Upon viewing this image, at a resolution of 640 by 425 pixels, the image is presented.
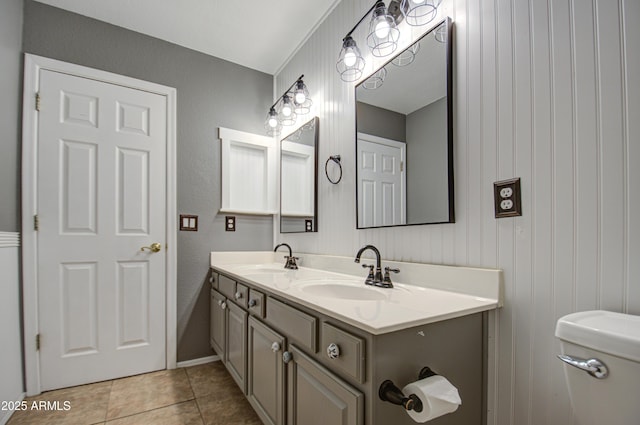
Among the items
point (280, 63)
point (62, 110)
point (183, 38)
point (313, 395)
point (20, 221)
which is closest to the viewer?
point (313, 395)

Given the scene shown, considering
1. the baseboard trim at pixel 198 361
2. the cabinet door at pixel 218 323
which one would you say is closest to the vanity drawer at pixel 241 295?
the cabinet door at pixel 218 323

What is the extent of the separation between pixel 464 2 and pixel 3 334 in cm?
269

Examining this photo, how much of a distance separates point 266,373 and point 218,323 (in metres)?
0.89

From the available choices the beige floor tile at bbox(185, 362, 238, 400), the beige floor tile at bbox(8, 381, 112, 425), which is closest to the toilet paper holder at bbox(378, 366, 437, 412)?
the beige floor tile at bbox(185, 362, 238, 400)

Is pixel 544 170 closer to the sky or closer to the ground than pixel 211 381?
closer to the sky

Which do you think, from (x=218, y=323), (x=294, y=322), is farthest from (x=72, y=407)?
(x=294, y=322)

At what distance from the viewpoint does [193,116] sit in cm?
237

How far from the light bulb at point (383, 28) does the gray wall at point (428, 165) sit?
382 millimetres

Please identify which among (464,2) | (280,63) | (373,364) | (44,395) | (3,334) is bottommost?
(44,395)

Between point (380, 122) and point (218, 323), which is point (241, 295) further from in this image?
point (380, 122)

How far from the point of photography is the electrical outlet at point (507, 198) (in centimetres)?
98

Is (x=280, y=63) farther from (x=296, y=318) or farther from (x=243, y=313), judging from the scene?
(x=296, y=318)

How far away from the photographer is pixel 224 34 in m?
2.22

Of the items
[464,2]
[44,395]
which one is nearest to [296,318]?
[464,2]
